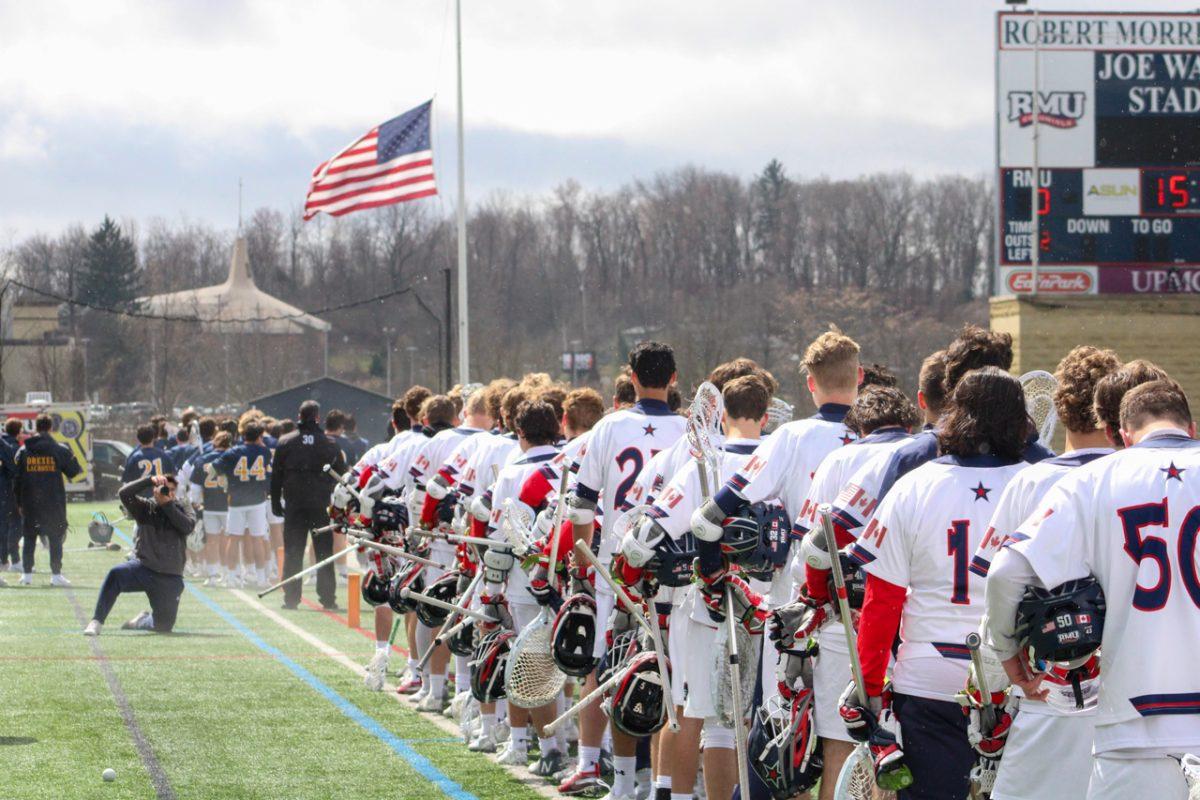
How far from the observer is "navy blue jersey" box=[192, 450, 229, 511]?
20359mm

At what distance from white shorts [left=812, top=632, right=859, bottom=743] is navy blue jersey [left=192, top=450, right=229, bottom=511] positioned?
15.7 meters

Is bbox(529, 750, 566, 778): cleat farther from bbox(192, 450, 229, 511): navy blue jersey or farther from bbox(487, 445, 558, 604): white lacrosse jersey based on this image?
bbox(192, 450, 229, 511): navy blue jersey

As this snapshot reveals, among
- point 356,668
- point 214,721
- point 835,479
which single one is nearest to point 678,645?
point 835,479

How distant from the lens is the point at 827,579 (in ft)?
16.8

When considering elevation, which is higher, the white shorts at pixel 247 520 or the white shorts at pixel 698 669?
the white shorts at pixel 698 669

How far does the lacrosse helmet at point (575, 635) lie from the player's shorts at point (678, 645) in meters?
1.16

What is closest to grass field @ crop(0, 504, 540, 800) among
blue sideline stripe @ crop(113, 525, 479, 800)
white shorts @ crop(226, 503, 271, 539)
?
blue sideline stripe @ crop(113, 525, 479, 800)

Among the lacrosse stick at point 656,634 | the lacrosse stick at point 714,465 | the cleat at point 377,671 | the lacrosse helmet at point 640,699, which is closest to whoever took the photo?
the lacrosse stick at point 714,465

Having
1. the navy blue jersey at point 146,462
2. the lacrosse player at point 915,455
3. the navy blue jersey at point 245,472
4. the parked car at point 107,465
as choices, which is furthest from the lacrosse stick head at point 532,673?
the parked car at point 107,465

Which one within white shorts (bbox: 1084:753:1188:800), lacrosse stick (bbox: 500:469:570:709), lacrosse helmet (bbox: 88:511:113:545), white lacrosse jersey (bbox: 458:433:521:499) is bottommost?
lacrosse helmet (bbox: 88:511:113:545)

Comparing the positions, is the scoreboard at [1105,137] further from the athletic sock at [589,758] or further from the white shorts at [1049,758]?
the white shorts at [1049,758]

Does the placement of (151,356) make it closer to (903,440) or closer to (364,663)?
(364,663)

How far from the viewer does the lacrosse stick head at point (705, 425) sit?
6320 millimetres

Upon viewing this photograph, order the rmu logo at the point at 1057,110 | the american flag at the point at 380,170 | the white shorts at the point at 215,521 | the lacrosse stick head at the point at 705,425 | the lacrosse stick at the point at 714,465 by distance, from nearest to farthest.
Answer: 1. the lacrosse stick at the point at 714,465
2. the lacrosse stick head at the point at 705,425
3. the white shorts at the point at 215,521
4. the rmu logo at the point at 1057,110
5. the american flag at the point at 380,170
